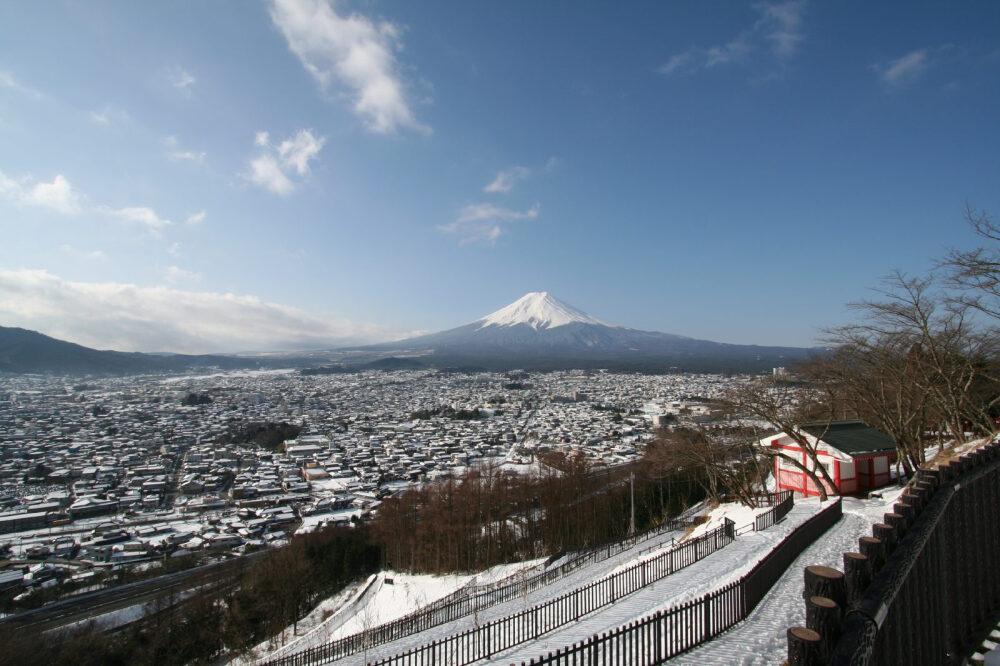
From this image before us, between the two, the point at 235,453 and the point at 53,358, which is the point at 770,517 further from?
the point at 53,358

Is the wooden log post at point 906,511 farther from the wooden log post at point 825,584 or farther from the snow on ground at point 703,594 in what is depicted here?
the snow on ground at point 703,594

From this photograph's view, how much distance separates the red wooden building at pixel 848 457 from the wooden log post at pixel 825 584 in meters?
16.5

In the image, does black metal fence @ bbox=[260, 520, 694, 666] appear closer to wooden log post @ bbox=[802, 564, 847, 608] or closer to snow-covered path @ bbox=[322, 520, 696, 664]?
snow-covered path @ bbox=[322, 520, 696, 664]

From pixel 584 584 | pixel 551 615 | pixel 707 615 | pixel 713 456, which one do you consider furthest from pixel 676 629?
pixel 713 456

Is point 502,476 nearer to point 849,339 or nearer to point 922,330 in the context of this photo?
point 849,339

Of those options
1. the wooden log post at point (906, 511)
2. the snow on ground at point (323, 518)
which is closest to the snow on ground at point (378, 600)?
the snow on ground at point (323, 518)

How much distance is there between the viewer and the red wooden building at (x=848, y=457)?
1784 centimetres

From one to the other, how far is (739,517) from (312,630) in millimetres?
17802

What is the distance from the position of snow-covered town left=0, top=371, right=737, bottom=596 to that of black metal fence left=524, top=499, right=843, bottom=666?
1632 cm

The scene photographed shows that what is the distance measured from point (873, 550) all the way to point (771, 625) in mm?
3971

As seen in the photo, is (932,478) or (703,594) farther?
(703,594)

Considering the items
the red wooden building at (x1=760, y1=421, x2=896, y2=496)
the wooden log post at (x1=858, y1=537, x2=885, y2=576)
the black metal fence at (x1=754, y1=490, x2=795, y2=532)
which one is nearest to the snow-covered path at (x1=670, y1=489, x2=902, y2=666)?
the wooden log post at (x1=858, y1=537, x2=885, y2=576)

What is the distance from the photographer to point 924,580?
184 inches

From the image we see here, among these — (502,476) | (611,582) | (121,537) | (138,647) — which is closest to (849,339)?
(611,582)
